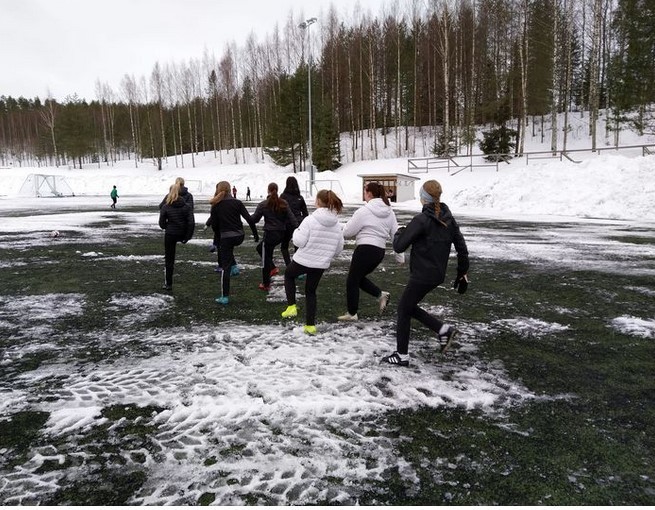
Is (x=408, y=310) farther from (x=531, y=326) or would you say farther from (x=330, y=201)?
(x=531, y=326)

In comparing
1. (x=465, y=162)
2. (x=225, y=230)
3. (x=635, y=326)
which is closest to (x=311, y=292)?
(x=225, y=230)

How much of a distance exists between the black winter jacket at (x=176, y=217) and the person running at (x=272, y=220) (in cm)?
114

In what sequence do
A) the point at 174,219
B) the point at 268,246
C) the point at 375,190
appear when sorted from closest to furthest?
the point at 375,190 → the point at 174,219 → the point at 268,246

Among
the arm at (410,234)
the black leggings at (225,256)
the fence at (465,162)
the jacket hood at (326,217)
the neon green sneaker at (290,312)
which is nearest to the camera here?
the arm at (410,234)

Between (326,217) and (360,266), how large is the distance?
0.80 metres

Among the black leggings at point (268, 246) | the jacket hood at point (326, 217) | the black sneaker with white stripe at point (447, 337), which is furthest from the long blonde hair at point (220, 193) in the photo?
the black sneaker with white stripe at point (447, 337)

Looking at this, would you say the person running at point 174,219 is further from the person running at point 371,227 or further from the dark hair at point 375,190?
the dark hair at point 375,190

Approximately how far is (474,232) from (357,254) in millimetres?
11422

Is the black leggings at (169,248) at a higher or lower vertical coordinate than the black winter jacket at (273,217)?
lower

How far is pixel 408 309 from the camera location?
14.5 feet

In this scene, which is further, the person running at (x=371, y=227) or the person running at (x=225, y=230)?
the person running at (x=225, y=230)

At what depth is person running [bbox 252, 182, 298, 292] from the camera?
721 centimetres

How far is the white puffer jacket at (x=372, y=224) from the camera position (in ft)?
17.3

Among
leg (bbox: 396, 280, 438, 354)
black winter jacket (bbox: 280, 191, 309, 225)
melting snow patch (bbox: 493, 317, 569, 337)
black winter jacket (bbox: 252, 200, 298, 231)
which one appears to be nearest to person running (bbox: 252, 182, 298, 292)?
black winter jacket (bbox: 252, 200, 298, 231)
